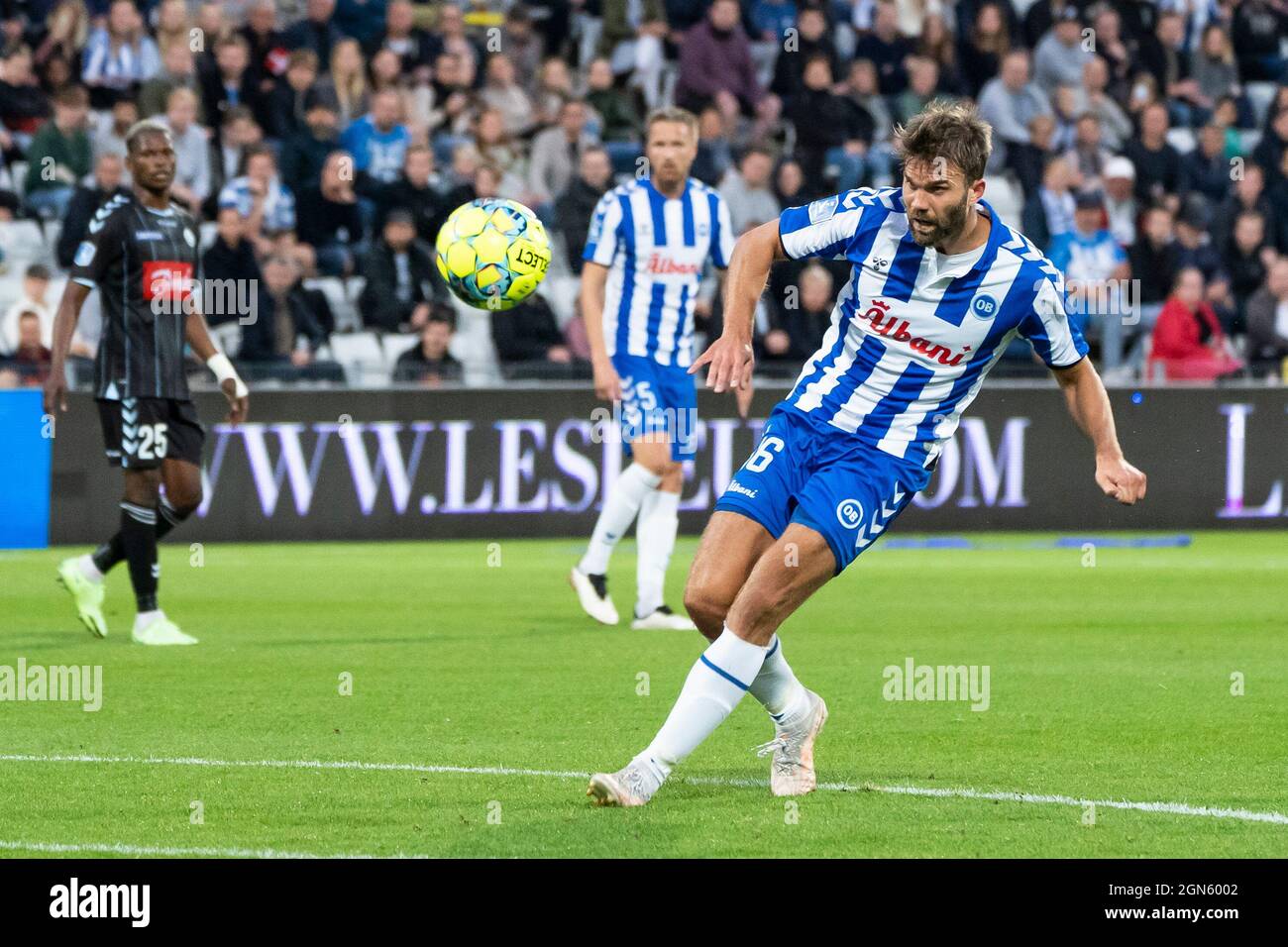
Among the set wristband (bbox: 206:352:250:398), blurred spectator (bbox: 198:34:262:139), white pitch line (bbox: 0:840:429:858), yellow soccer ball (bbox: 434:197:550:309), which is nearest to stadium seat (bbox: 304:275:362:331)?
blurred spectator (bbox: 198:34:262:139)

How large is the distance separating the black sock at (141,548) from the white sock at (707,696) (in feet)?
15.1

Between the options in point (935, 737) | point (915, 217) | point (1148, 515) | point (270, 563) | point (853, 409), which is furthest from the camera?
point (1148, 515)

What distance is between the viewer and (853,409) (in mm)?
6289

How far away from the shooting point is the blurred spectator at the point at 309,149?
55.4ft

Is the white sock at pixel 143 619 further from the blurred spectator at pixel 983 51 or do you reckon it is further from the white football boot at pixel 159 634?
the blurred spectator at pixel 983 51

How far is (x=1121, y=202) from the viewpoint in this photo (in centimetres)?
1917

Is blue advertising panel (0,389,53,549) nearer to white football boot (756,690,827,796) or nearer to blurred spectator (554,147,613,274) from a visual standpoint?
blurred spectator (554,147,613,274)

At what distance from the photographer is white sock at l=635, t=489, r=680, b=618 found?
432 inches

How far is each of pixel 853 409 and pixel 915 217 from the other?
667 mm

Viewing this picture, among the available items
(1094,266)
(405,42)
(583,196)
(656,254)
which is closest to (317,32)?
(405,42)

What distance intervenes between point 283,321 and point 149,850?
35.2 feet

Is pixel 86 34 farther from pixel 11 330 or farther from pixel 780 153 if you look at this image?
pixel 780 153

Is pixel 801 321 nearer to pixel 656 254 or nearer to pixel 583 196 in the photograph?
pixel 583 196

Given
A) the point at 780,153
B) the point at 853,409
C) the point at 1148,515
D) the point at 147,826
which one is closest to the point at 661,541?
the point at 853,409
